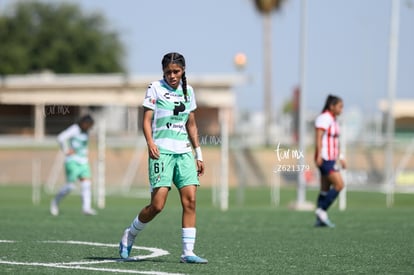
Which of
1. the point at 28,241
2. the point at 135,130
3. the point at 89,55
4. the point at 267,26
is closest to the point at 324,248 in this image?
the point at 28,241

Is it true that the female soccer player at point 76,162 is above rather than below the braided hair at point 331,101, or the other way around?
below

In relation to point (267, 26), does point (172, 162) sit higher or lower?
lower

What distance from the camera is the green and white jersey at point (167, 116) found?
10.8 metres

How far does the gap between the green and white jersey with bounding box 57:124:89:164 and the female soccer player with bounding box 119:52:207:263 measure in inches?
399

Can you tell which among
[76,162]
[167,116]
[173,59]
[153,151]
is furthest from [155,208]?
[76,162]

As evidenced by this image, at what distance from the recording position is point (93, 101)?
2057 inches

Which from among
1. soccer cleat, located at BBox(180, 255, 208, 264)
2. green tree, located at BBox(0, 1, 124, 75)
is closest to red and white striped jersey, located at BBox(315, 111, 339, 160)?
soccer cleat, located at BBox(180, 255, 208, 264)

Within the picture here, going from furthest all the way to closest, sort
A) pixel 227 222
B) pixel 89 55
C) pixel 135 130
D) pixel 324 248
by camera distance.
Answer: pixel 89 55 < pixel 135 130 < pixel 227 222 < pixel 324 248

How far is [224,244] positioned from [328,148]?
4.31 metres

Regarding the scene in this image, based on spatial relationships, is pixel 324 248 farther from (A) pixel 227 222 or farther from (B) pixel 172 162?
(A) pixel 227 222

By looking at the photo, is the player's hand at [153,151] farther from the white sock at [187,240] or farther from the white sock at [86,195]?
the white sock at [86,195]

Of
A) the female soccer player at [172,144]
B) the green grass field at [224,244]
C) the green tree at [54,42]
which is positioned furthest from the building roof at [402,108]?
the female soccer player at [172,144]

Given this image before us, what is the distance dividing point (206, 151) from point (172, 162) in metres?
30.6

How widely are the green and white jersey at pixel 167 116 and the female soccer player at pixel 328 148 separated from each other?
6340 mm
